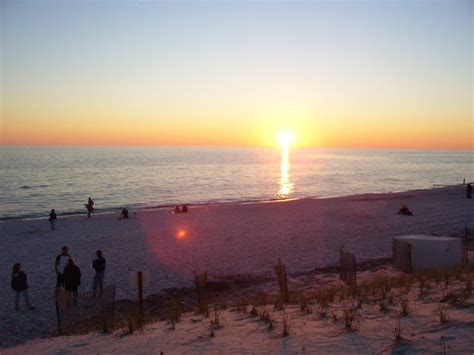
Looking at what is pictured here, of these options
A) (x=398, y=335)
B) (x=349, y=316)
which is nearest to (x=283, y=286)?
(x=349, y=316)

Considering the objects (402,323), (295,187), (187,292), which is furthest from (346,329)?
(295,187)

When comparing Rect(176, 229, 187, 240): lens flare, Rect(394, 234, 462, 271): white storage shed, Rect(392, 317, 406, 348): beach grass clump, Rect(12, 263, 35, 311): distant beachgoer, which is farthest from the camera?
Rect(176, 229, 187, 240): lens flare

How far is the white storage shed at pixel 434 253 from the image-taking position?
14367mm

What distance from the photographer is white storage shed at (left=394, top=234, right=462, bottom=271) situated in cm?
1437

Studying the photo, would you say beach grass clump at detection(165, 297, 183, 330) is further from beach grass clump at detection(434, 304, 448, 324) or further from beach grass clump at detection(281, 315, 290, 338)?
beach grass clump at detection(434, 304, 448, 324)

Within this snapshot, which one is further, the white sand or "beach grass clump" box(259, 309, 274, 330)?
the white sand

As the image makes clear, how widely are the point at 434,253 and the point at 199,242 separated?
11823 millimetres

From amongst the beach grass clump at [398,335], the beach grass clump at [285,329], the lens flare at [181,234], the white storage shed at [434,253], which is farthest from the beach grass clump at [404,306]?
the lens flare at [181,234]

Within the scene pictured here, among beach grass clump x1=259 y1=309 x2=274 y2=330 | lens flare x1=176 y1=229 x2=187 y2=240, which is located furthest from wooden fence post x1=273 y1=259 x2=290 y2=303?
lens flare x1=176 y1=229 x2=187 y2=240

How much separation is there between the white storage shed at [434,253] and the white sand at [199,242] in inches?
151

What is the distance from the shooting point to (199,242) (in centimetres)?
2300

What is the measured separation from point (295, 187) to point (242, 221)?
43087 millimetres

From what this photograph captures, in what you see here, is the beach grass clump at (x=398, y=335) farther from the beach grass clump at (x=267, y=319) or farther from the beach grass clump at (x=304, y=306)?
the beach grass clump at (x=267, y=319)

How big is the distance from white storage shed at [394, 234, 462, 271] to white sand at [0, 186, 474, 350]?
3846 millimetres
